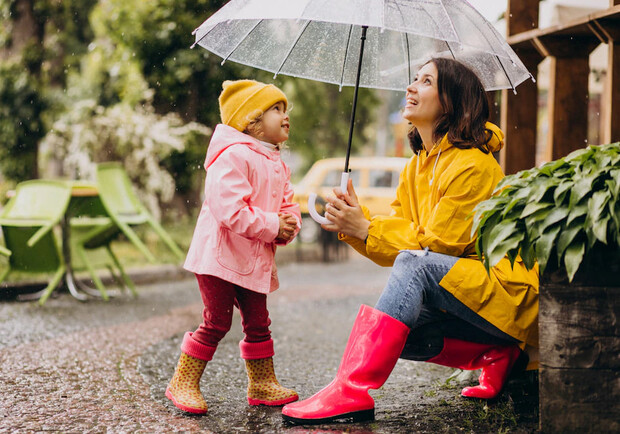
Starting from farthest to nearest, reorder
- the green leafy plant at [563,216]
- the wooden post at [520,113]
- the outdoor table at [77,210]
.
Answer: the outdoor table at [77,210] < the wooden post at [520,113] < the green leafy plant at [563,216]

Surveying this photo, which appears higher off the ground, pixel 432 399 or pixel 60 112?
pixel 60 112

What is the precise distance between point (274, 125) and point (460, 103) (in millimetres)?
842

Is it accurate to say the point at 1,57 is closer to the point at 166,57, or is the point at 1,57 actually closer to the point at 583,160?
the point at 166,57

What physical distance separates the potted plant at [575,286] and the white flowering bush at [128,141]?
9.83m

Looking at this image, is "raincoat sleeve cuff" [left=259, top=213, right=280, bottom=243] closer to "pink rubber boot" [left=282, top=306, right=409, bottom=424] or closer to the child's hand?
the child's hand

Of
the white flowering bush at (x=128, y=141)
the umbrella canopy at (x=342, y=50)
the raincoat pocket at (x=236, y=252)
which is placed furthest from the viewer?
the white flowering bush at (x=128, y=141)

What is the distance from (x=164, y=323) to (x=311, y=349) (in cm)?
156

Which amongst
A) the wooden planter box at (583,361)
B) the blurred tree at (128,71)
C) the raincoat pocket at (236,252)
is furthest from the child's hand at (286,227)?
the blurred tree at (128,71)

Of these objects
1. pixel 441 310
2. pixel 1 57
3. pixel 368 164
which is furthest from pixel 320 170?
pixel 441 310

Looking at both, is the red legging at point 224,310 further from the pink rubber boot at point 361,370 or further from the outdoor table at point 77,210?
the outdoor table at point 77,210

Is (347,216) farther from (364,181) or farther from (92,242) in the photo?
(364,181)

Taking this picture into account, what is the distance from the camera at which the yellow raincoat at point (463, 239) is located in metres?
3.09

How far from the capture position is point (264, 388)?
3531mm

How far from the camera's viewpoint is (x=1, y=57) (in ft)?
39.2
